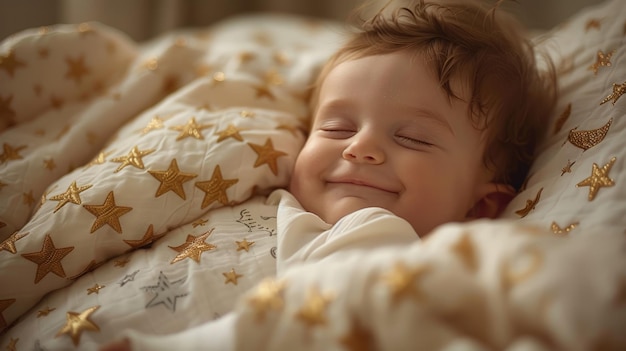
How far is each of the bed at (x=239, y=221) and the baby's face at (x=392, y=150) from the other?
95 mm

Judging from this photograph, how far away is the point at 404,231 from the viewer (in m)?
0.85

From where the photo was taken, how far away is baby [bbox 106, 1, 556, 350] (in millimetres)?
1003

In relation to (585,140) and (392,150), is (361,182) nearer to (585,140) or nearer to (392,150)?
(392,150)

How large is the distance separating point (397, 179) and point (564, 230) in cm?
30

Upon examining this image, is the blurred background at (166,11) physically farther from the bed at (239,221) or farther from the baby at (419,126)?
the baby at (419,126)

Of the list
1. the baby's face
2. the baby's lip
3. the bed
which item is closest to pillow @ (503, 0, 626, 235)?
the bed

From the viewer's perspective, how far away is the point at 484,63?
113cm

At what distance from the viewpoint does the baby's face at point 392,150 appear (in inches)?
39.6

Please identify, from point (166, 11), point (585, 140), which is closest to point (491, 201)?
point (585, 140)

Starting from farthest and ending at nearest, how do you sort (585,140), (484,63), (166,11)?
(166,11), (484,63), (585,140)

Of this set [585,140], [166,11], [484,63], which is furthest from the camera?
[166,11]

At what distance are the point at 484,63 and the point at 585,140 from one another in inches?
10.2

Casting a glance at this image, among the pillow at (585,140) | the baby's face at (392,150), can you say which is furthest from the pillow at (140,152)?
the pillow at (585,140)

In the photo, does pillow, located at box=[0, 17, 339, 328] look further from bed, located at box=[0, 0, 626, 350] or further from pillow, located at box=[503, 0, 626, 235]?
pillow, located at box=[503, 0, 626, 235]
